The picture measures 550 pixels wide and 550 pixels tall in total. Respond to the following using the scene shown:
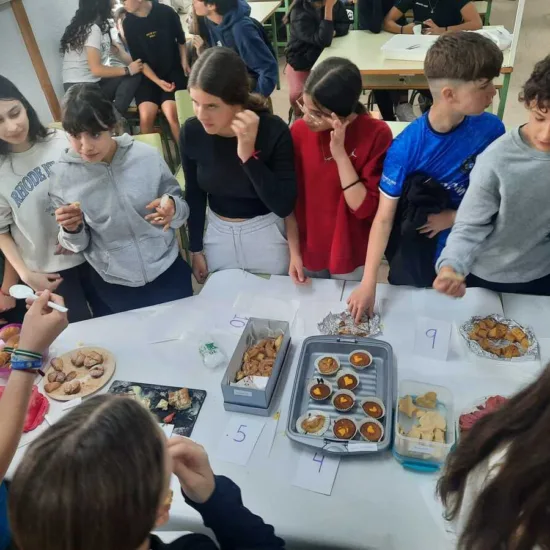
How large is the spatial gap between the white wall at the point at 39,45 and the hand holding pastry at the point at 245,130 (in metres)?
2.59

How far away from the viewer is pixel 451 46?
150 cm

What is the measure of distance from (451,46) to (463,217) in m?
0.53

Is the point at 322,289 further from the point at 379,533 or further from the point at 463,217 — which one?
the point at 379,533

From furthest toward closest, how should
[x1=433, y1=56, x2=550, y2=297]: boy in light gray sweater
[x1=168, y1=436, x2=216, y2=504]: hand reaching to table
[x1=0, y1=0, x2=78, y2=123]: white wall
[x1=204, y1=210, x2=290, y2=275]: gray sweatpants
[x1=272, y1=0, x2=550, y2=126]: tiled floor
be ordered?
[x1=272, y1=0, x2=550, y2=126]: tiled floor
[x1=0, y1=0, x2=78, y2=123]: white wall
[x1=204, y1=210, x2=290, y2=275]: gray sweatpants
[x1=433, y1=56, x2=550, y2=297]: boy in light gray sweater
[x1=168, y1=436, x2=216, y2=504]: hand reaching to table

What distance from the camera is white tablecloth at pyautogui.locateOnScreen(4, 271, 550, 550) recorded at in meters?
1.08

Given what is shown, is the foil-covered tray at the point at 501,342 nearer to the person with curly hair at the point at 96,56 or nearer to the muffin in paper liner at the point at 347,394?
the muffin in paper liner at the point at 347,394

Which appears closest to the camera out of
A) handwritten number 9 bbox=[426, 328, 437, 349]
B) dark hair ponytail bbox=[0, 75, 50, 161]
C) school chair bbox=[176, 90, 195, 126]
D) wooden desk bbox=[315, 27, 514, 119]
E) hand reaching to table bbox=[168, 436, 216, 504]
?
hand reaching to table bbox=[168, 436, 216, 504]

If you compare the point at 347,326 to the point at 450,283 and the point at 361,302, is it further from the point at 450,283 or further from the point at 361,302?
the point at 450,283

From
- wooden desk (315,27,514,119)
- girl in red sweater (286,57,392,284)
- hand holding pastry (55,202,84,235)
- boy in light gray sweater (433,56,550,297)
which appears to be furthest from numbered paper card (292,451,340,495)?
wooden desk (315,27,514,119)

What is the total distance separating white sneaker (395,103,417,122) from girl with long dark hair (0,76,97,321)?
9.47 ft

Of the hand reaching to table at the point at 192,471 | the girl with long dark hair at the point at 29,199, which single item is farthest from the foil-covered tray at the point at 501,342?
the girl with long dark hair at the point at 29,199

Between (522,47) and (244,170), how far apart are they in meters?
5.64

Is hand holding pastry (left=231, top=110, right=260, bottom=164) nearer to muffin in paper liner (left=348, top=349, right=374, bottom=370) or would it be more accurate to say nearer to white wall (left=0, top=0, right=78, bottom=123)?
muffin in paper liner (left=348, top=349, right=374, bottom=370)

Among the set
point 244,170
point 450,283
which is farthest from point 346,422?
point 244,170
